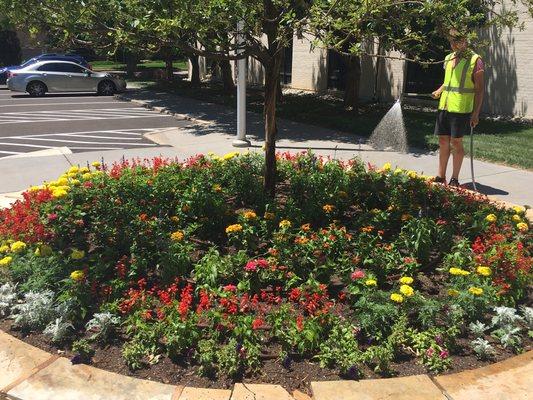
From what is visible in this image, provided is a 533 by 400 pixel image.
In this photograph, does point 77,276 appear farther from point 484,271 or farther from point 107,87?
point 107,87

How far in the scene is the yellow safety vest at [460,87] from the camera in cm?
635

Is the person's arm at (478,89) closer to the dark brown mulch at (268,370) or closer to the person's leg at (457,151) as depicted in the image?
the person's leg at (457,151)

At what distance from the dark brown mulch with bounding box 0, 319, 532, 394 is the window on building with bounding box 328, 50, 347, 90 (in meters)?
18.0

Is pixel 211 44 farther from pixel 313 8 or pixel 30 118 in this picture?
pixel 30 118

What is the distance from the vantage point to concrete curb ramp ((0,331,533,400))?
274 cm

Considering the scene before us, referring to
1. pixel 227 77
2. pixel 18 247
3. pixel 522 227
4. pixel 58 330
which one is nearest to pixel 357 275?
pixel 522 227

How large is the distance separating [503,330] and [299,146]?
7.36 metres

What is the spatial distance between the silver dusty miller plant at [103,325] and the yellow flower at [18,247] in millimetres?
1185

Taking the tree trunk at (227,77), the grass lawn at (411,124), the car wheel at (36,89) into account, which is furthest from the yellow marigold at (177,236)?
the car wheel at (36,89)

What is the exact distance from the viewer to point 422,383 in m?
2.83

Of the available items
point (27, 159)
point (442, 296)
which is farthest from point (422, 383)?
point (27, 159)

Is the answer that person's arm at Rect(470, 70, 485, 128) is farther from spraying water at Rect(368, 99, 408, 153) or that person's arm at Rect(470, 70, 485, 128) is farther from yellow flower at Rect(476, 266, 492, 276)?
yellow flower at Rect(476, 266, 492, 276)

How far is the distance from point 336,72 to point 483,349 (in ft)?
60.8

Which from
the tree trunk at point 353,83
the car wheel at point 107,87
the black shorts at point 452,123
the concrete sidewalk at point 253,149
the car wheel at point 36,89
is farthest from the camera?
the car wheel at point 107,87
